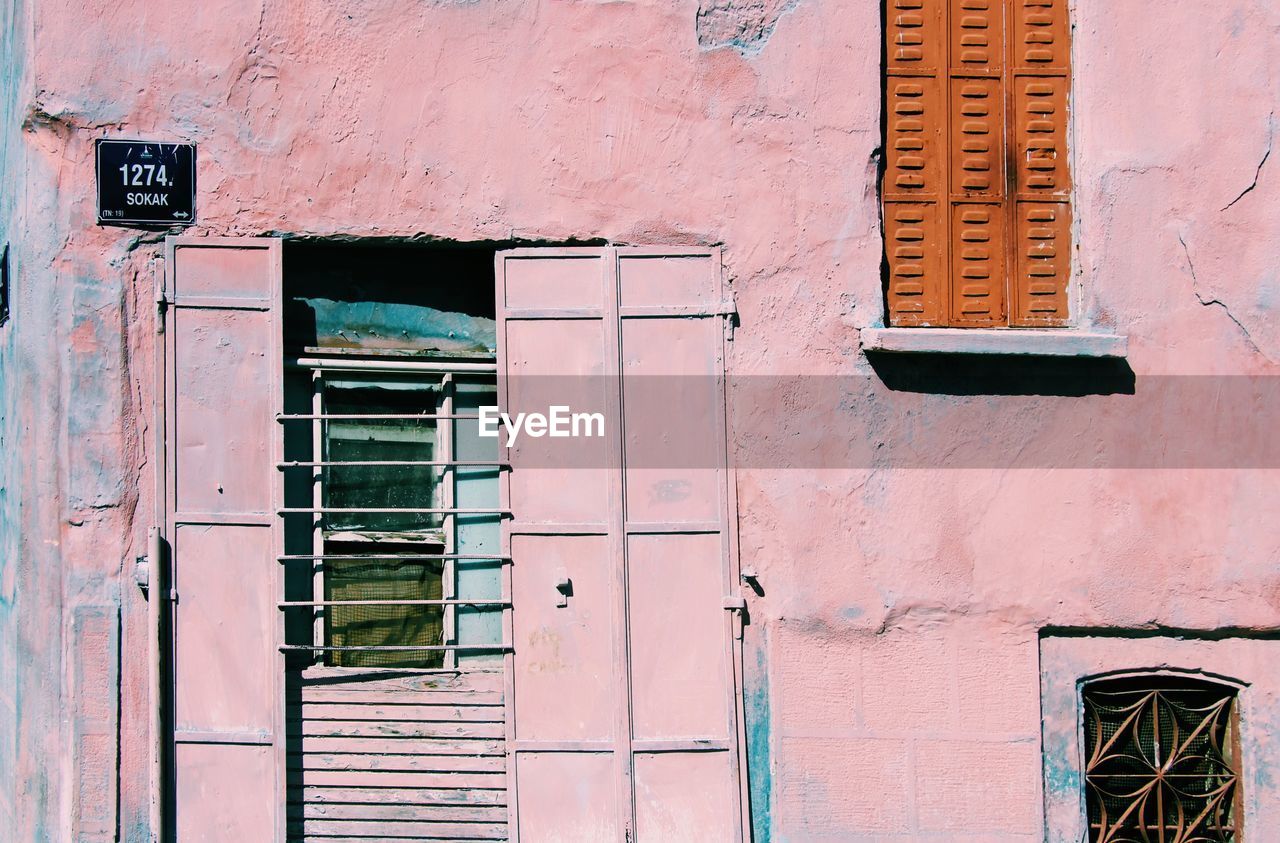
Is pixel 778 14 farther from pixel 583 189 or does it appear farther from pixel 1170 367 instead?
pixel 1170 367

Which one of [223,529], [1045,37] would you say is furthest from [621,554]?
[1045,37]

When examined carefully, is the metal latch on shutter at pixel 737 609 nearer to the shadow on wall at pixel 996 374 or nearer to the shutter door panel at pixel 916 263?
the shadow on wall at pixel 996 374

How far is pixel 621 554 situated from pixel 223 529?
142 cm

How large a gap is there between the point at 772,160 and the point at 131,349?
2435 mm

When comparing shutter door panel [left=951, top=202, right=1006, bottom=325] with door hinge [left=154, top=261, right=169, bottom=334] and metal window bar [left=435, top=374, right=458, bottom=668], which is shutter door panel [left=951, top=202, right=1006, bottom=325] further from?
door hinge [left=154, top=261, right=169, bottom=334]

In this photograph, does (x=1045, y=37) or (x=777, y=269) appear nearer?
(x=777, y=269)

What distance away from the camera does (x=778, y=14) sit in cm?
430

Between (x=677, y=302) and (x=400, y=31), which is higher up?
(x=400, y=31)

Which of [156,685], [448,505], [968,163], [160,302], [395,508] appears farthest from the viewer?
[968,163]

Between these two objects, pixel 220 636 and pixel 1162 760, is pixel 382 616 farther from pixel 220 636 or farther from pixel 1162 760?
pixel 1162 760

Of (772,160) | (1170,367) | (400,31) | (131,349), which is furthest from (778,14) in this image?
(131,349)

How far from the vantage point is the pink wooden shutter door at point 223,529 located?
4.06 m

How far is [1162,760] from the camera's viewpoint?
169 inches

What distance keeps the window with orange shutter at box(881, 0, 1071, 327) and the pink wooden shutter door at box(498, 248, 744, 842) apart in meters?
0.88
